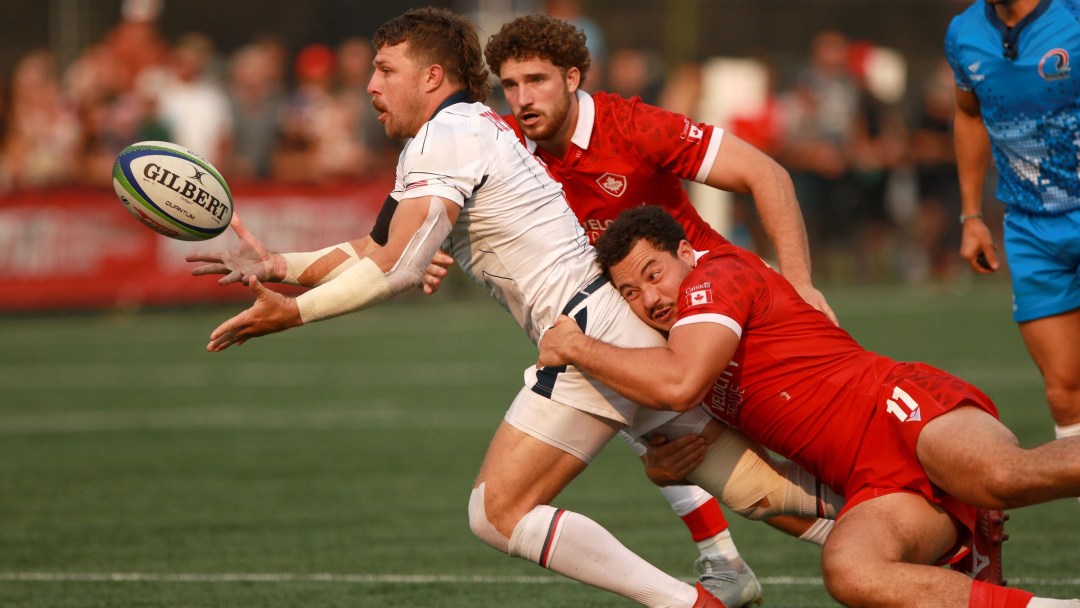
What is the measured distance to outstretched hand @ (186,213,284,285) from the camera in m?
4.69

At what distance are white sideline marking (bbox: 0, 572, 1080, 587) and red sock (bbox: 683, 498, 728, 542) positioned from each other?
44 centimetres

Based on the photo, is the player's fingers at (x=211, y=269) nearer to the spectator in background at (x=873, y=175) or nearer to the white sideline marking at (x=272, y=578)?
the white sideline marking at (x=272, y=578)

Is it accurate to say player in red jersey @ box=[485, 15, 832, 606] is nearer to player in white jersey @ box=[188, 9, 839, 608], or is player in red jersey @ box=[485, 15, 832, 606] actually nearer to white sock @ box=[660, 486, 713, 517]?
white sock @ box=[660, 486, 713, 517]

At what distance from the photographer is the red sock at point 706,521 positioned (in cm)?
585

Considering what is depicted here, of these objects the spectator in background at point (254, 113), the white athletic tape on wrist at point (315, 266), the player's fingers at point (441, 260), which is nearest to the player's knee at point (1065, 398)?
the player's fingers at point (441, 260)

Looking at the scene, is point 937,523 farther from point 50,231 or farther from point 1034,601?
point 50,231

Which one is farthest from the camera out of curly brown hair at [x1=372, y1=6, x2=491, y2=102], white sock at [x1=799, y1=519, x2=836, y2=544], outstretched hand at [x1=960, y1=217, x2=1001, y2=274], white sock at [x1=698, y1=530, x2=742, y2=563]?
outstretched hand at [x1=960, y1=217, x2=1001, y2=274]

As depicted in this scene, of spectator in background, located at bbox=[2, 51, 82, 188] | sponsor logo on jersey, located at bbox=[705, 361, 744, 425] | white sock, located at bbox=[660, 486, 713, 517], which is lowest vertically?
spectator in background, located at bbox=[2, 51, 82, 188]

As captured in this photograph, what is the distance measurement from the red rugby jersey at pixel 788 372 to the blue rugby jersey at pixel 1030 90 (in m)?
1.33

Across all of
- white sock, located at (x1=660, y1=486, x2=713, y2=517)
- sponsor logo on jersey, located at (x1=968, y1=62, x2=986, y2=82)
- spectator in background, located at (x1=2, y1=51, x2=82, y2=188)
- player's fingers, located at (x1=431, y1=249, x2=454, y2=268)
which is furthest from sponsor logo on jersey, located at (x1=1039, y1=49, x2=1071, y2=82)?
spectator in background, located at (x1=2, y1=51, x2=82, y2=188)

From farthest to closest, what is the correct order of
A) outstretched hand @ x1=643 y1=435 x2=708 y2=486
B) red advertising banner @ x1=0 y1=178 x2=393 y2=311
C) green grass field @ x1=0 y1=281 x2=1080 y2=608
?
red advertising banner @ x1=0 y1=178 x2=393 y2=311 → green grass field @ x1=0 y1=281 x2=1080 y2=608 → outstretched hand @ x1=643 y1=435 x2=708 y2=486

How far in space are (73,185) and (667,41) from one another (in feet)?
29.7

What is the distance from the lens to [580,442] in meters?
5.03

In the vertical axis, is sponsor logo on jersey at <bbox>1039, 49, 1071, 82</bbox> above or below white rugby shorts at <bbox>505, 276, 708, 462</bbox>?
above
